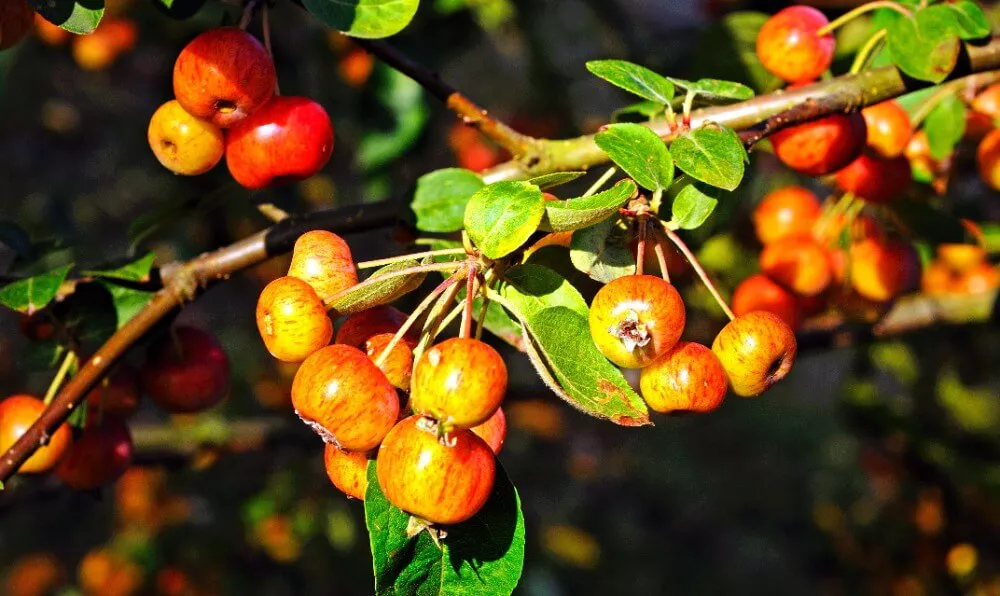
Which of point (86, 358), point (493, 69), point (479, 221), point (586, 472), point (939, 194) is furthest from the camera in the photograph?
point (493, 69)

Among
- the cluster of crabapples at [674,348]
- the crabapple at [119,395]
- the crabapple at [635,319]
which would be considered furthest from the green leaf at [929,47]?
the crabapple at [119,395]

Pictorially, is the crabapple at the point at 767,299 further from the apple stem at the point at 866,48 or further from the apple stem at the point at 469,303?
the apple stem at the point at 469,303

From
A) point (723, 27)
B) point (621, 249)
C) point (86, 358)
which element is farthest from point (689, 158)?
point (86, 358)

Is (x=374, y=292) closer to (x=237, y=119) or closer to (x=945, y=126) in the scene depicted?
(x=237, y=119)

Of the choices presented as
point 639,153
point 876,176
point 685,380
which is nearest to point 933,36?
point 876,176

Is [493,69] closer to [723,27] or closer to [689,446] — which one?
[689,446]
